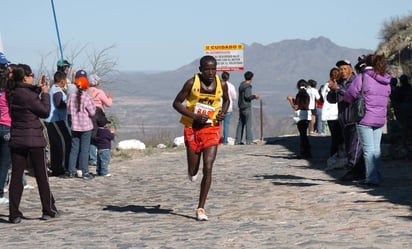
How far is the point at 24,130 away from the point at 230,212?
8.64ft

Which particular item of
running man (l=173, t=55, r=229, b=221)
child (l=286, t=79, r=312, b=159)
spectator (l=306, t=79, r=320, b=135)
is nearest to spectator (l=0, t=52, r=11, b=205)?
running man (l=173, t=55, r=229, b=221)

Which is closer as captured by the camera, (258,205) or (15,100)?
(15,100)

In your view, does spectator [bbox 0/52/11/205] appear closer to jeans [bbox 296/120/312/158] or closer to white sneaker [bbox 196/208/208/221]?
white sneaker [bbox 196/208/208/221]

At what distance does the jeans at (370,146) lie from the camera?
14.2 m

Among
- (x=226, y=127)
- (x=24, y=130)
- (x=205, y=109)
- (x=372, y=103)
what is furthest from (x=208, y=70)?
(x=226, y=127)

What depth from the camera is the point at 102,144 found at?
18.1 meters

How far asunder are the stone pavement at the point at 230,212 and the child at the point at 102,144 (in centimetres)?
27

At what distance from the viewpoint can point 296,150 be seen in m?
23.7

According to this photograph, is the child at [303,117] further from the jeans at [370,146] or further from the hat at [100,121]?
the jeans at [370,146]

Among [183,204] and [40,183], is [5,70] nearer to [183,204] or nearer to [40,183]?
[40,183]

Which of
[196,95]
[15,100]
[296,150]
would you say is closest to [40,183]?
[15,100]

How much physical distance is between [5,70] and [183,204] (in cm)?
289

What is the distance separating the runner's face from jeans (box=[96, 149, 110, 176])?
6.42 m

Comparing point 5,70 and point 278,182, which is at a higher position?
point 5,70
